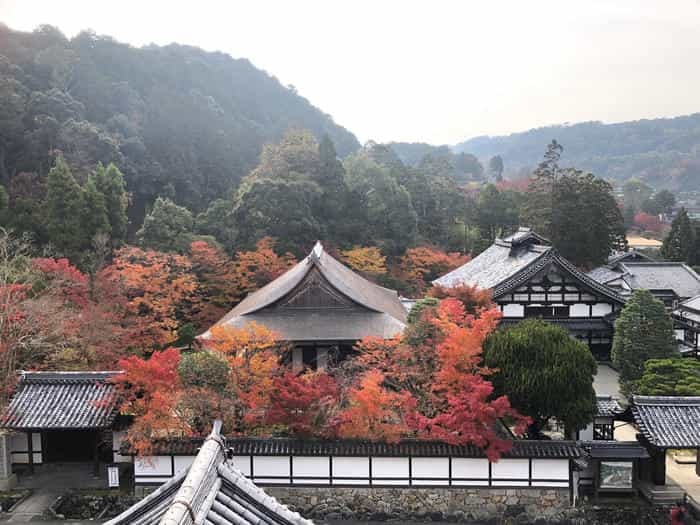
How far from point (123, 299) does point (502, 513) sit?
17.1 m


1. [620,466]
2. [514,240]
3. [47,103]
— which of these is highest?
[47,103]

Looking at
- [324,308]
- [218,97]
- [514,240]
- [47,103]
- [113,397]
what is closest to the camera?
[113,397]

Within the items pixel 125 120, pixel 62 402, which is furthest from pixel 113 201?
pixel 125 120

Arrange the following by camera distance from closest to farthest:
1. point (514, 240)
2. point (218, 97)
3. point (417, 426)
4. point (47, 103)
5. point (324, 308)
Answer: point (417, 426), point (324, 308), point (514, 240), point (47, 103), point (218, 97)

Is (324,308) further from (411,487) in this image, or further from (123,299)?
(411,487)

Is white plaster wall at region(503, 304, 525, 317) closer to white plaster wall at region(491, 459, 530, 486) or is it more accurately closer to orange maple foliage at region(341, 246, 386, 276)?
orange maple foliage at region(341, 246, 386, 276)

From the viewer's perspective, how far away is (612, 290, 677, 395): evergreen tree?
86.3 feet

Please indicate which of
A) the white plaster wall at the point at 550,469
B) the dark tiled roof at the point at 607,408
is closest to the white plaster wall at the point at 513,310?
the dark tiled roof at the point at 607,408

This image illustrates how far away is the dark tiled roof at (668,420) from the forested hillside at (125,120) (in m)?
43.6

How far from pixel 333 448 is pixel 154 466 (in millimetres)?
4637

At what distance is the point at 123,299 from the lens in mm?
27156

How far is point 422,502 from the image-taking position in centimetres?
1723

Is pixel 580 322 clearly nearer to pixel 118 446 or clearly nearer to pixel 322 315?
pixel 322 315

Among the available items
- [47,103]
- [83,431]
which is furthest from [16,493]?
[47,103]
